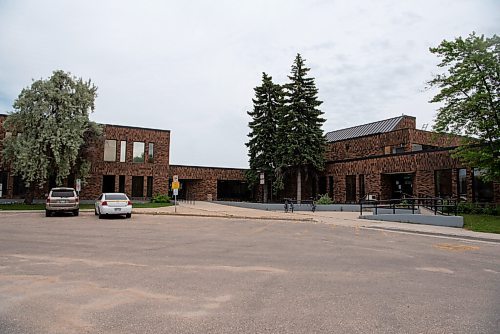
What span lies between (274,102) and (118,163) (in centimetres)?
1762

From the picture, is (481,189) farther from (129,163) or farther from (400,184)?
(129,163)

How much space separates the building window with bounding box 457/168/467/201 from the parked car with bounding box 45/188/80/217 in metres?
25.3

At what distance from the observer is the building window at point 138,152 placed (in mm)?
42916

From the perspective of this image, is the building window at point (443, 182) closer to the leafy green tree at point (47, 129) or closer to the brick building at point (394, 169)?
the brick building at point (394, 169)

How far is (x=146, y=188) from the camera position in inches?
1702

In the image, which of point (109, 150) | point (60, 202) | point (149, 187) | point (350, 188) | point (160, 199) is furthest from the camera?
point (149, 187)

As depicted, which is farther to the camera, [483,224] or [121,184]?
[121,184]

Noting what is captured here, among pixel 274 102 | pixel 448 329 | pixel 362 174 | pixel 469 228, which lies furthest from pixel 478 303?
pixel 274 102

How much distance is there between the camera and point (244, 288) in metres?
6.80

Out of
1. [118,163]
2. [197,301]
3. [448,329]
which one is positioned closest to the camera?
[448,329]

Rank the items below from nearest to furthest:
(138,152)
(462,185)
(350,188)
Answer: (462,185) → (350,188) → (138,152)

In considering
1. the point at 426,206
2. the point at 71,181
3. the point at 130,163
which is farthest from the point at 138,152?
the point at 426,206

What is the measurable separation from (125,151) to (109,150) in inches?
62.9

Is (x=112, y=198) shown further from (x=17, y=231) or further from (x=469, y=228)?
(x=469, y=228)
